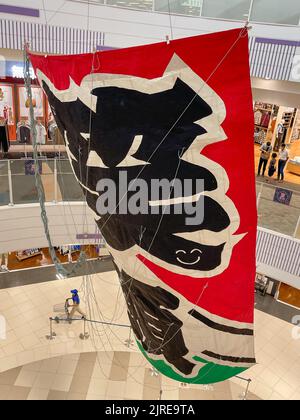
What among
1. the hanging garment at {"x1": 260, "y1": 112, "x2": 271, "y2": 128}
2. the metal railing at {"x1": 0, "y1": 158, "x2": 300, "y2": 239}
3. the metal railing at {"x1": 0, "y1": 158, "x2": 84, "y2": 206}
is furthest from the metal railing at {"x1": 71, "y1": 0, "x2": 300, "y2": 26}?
the hanging garment at {"x1": 260, "y1": 112, "x2": 271, "y2": 128}

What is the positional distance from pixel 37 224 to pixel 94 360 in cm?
374

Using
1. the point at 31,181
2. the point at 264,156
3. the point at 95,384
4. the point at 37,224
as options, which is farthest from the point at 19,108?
the point at 95,384

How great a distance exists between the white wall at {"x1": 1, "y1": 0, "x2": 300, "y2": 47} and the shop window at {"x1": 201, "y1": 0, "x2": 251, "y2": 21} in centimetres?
14

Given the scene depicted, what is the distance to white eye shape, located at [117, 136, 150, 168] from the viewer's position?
3.19 m

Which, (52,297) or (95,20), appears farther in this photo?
(52,297)

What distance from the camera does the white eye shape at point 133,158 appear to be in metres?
3.19

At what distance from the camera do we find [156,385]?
28.3ft

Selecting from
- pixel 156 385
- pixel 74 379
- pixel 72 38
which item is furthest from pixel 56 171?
pixel 156 385

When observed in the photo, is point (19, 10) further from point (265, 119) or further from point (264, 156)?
point (265, 119)

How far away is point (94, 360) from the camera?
9148mm

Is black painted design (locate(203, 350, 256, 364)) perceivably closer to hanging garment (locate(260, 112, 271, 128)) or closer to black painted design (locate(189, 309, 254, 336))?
black painted design (locate(189, 309, 254, 336))

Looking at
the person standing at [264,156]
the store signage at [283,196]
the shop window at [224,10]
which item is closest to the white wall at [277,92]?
the person standing at [264,156]

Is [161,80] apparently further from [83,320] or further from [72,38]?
[83,320]
